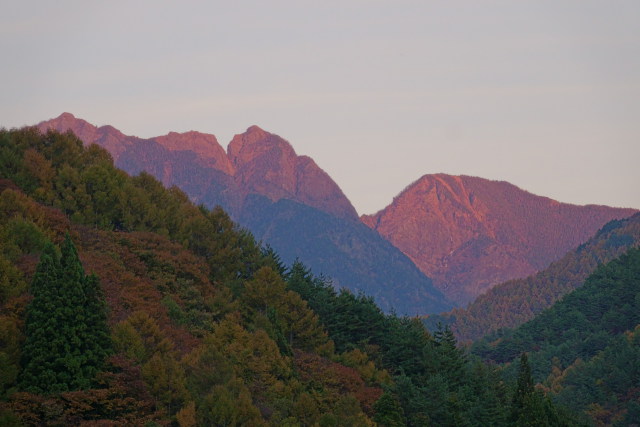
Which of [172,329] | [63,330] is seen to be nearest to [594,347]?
[172,329]

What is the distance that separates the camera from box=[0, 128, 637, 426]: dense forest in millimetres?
52750

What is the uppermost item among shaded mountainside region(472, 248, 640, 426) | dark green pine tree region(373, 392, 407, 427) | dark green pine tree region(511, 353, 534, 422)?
shaded mountainside region(472, 248, 640, 426)

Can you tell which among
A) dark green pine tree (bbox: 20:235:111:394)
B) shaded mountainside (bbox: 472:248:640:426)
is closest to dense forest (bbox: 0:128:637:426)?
dark green pine tree (bbox: 20:235:111:394)

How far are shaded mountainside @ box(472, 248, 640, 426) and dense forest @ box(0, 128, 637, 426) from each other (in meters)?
30.2

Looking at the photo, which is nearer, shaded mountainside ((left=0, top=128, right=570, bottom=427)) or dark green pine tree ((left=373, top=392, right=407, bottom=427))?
shaded mountainside ((left=0, top=128, right=570, bottom=427))

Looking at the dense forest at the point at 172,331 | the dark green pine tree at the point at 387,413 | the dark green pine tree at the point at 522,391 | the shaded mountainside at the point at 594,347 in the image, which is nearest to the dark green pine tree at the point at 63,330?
the dense forest at the point at 172,331

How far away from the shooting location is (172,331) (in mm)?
66938

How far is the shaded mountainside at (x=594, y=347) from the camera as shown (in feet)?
399

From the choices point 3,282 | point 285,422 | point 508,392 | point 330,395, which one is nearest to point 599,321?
point 508,392

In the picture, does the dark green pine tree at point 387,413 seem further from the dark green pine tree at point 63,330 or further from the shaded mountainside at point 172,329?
the dark green pine tree at point 63,330

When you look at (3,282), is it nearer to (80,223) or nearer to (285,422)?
(285,422)

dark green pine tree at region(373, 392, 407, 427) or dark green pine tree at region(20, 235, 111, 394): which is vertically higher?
dark green pine tree at region(20, 235, 111, 394)

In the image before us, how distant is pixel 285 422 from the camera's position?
59750mm

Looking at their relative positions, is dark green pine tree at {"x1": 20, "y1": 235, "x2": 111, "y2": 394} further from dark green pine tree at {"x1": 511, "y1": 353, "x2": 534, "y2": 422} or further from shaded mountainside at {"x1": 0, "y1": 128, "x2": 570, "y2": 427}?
dark green pine tree at {"x1": 511, "y1": 353, "x2": 534, "y2": 422}
